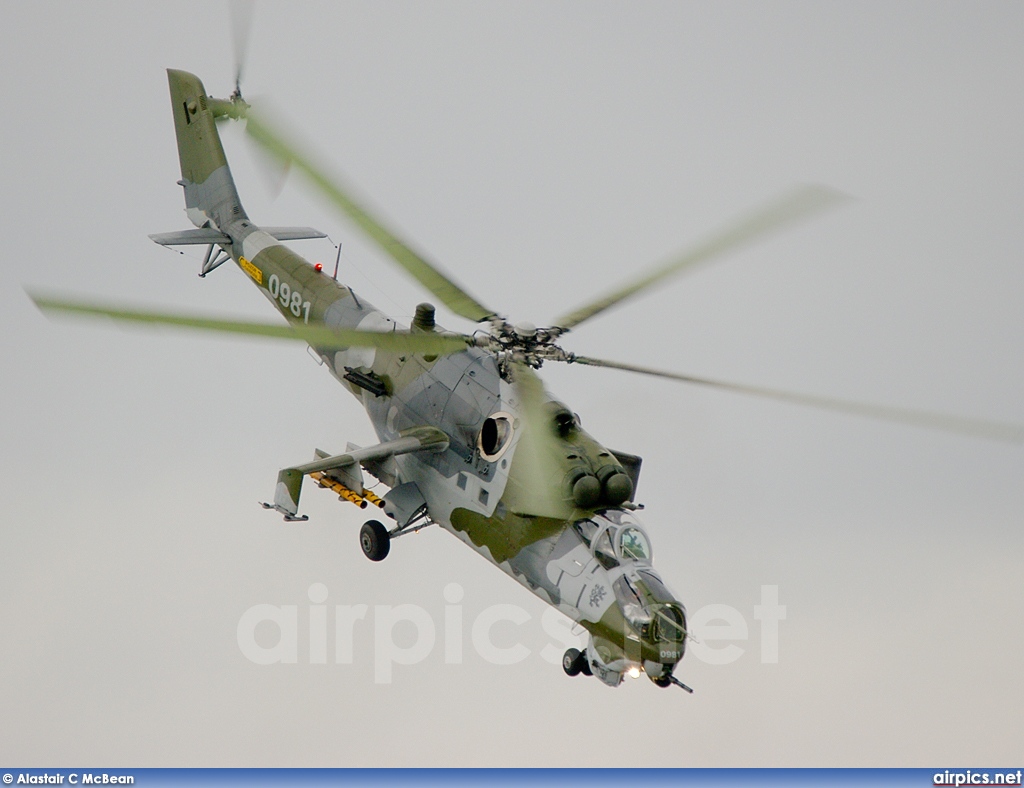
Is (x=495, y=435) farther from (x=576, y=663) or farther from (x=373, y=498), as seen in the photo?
(x=576, y=663)

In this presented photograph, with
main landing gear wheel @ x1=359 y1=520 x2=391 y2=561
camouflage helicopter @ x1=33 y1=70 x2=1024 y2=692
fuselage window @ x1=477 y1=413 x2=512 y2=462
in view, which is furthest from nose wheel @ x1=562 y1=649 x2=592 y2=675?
main landing gear wheel @ x1=359 y1=520 x2=391 y2=561

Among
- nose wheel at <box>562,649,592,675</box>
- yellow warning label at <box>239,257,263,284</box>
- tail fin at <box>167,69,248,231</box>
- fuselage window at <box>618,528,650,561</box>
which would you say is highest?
tail fin at <box>167,69,248,231</box>

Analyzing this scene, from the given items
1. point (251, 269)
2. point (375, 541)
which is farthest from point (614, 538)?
point (251, 269)

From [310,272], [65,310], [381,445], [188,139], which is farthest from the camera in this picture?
[188,139]

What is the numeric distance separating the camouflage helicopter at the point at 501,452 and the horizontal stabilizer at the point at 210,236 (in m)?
4.08

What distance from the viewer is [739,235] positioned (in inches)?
1043

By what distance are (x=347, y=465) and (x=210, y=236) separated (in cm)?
1010

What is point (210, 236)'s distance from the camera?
36688 millimetres

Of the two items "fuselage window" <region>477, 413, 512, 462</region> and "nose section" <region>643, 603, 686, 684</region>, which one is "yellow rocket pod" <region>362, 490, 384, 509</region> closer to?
"fuselage window" <region>477, 413, 512, 462</region>

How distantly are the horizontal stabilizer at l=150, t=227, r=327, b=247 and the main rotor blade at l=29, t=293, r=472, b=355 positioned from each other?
30.7 feet

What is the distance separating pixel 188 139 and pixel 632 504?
60.0 feet

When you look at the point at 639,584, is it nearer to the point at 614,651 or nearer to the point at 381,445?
the point at 614,651

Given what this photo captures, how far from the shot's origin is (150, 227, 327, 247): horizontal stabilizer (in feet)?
119

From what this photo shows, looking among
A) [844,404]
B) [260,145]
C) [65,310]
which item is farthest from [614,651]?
[260,145]
